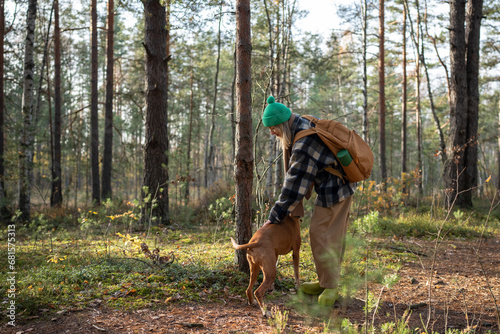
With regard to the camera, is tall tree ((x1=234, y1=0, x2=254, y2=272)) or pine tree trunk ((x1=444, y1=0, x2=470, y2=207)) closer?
tall tree ((x1=234, y1=0, x2=254, y2=272))

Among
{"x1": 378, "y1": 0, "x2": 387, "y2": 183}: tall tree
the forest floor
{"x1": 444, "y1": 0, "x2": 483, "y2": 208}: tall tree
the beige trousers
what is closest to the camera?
the forest floor

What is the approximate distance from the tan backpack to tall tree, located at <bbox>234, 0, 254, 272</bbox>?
1.08 meters

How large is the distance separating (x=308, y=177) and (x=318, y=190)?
254mm

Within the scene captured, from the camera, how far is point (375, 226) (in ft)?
7.47

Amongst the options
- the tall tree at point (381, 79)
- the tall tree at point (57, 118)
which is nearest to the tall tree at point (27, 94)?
the tall tree at point (57, 118)

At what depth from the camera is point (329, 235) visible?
326 cm

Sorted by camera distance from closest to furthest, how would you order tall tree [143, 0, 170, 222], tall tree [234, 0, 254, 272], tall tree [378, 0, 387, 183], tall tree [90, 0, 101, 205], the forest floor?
1. the forest floor
2. tall tree [234, 0, 254, 272]
3. tall tree [143, 0, 170, 222]
4. tall tree [90, 0, 101, 205]
5. tall tree [378, 0, 387, 183]

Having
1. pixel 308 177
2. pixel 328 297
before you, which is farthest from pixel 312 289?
pixel 308 177

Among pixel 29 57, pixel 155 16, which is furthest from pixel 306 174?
pixel 29 57

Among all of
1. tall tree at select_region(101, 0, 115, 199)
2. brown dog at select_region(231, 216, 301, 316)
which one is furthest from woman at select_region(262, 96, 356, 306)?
tall tree at select_region(101, 0, 115, 199)

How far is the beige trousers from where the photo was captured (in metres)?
3.26

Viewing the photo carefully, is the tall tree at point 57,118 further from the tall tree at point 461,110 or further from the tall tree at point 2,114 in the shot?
the tall tree at point 461,110

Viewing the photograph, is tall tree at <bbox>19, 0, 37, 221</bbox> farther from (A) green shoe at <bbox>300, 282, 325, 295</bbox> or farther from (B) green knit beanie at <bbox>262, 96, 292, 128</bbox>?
(A) green shoe at <bbox>300, 282, 325, 295</bbox>

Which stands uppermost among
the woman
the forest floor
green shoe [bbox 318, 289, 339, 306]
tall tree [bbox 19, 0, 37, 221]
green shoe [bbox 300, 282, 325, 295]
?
tall tree [bbox 19, 0, 37, 221]
